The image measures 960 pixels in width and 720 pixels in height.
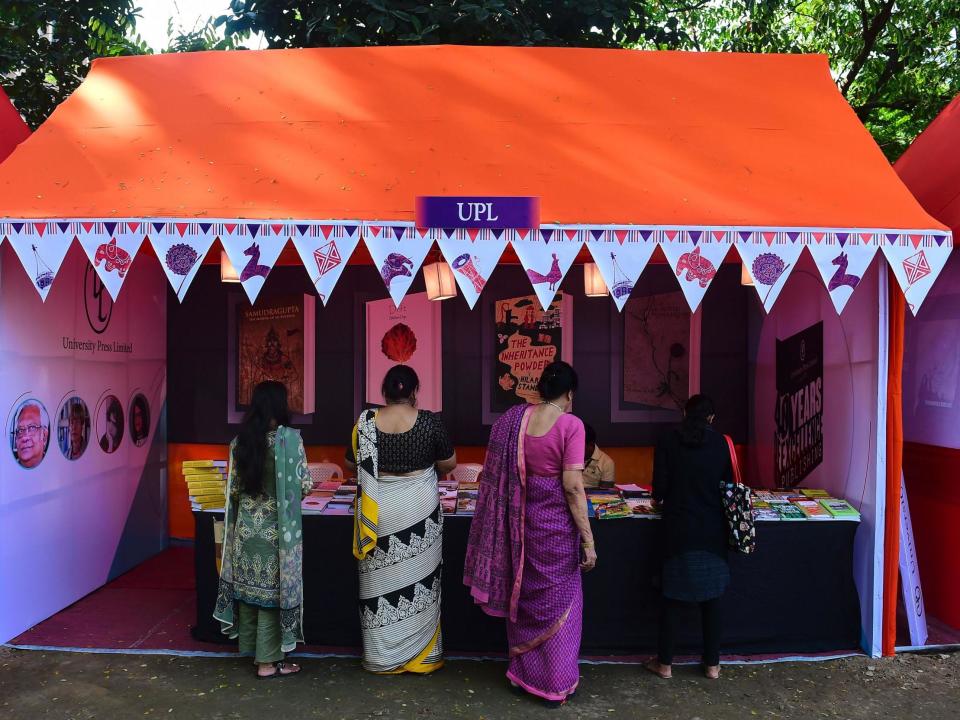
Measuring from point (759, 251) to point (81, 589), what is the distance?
4823mm

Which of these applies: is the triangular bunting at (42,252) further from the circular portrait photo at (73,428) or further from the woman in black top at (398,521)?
the woman in black top at (398,521)

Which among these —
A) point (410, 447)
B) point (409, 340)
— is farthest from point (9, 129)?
point (410, 447)

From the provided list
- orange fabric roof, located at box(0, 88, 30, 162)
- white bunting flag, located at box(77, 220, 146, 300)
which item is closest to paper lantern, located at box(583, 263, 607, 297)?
white bunting flag, located at box(77, 220, 146, 300)

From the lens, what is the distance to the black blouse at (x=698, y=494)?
3734 mm

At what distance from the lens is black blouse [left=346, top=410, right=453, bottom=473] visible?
3.78 meters

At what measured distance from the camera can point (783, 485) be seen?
18.0ft

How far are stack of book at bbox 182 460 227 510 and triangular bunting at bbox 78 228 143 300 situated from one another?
1.12 m

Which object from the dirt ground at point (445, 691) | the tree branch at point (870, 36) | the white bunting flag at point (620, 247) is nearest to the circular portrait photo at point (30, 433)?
the dirt ground at point (445, 691)

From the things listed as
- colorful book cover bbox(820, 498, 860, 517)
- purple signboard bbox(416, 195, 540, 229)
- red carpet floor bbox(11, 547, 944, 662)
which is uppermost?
purple signboard bbox(416, 195, 540, 229)

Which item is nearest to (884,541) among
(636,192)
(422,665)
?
(636,192)

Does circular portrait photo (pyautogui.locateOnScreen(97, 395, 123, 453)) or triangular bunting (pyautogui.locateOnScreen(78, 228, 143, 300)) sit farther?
circular portrait photo (pyautogui.locateOnScreen(97, 395, 123, 453))

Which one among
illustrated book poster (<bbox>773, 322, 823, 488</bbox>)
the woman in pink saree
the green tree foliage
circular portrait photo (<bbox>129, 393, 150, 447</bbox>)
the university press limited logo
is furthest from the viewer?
the green tree foliage

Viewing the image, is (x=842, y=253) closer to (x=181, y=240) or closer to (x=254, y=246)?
(x=254, y=246)

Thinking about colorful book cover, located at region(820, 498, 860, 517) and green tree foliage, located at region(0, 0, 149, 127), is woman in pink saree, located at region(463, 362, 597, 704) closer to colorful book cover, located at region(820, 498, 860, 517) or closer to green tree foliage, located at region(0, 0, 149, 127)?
colorful book cover, located at region(820, 498, 860, 517)
